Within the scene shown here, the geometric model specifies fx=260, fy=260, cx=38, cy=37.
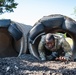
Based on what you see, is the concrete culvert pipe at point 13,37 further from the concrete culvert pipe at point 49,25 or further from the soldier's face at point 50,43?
the soldier's face at point 50,43

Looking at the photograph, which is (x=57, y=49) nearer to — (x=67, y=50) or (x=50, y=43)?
(x=67, y=50)

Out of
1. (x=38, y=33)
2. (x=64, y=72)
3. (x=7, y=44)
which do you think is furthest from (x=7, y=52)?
(x=64, y=72)

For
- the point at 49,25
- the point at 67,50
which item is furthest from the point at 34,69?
the point at 49,25

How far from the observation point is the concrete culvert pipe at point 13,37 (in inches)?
270

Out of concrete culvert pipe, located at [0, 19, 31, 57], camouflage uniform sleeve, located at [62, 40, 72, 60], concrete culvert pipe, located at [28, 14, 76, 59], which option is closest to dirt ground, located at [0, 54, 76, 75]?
camouflage uniform sleeve, located at [62, 40, 72, 60]

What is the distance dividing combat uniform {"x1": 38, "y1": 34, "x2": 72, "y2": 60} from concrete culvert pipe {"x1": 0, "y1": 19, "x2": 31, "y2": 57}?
0.81 metres

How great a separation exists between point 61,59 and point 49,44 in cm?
62

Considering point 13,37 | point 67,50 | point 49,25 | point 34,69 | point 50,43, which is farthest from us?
point 13,37

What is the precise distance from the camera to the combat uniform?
598 centimetres

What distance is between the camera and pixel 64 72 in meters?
4.41

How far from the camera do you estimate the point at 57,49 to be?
6156 mm

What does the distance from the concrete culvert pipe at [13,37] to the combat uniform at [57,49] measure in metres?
0.81

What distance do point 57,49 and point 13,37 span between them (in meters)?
1.72

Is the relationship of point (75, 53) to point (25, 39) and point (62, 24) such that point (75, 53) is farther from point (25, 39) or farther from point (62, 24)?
point (25, 39)
